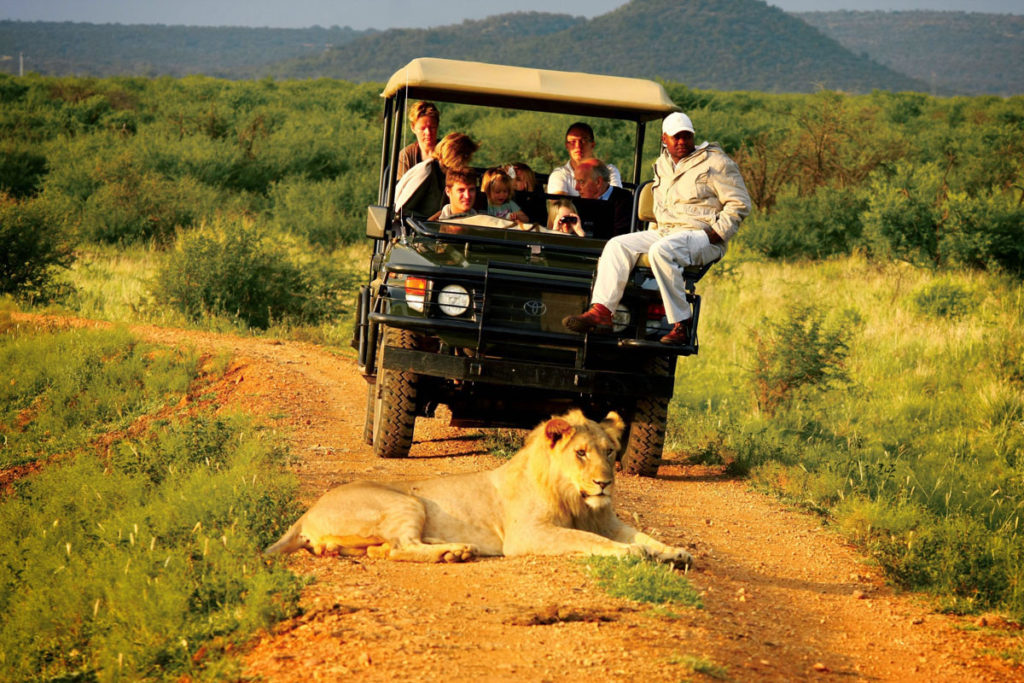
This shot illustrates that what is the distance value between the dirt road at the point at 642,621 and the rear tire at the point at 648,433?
16.8 inches

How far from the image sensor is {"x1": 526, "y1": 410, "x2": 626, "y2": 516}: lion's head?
513 cm

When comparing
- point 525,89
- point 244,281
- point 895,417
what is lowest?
point 895,417

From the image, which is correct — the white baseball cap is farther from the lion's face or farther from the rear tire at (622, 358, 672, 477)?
the lion's face

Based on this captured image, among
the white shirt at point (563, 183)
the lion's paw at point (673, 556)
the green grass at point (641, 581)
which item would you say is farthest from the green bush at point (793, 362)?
the green grass at point (641, 581)

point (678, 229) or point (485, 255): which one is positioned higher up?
point (678, 229)

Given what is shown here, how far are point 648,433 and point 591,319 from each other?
1.13 meters

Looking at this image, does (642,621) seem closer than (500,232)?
Yes

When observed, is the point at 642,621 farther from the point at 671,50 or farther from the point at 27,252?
the point at 671,50

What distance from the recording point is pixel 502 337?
21.7 feet

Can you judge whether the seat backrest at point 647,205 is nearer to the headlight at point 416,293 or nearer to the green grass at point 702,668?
the headlight at point 416,293

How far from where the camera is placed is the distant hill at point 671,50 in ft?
419

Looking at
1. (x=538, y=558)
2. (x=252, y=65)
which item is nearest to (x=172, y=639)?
(x=538, y=558)

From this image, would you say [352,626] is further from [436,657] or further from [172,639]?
[172,639]

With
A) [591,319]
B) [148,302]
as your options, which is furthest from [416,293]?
[148,302]
